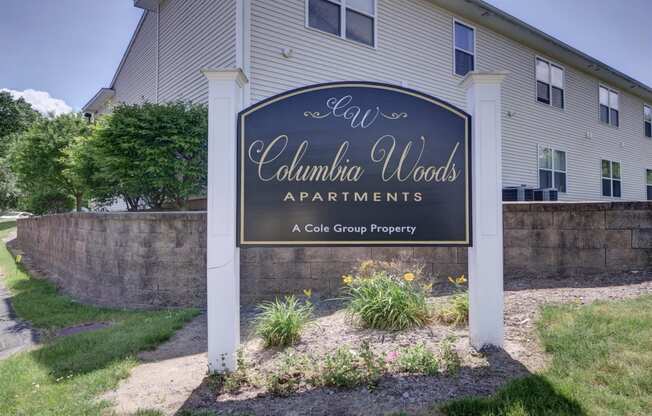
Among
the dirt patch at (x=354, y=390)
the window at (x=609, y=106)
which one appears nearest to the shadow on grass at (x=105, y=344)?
the dirt patch at (x=354, y=390)

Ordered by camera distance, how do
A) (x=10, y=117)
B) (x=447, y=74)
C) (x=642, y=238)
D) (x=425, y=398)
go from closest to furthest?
(x=425, y=398), (x=642, y=238), (x=447, y=74), (x=10, y=117)

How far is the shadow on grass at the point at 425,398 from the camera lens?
2500 millimetres

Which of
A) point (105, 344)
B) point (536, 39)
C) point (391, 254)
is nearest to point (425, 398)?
point (391, 254)

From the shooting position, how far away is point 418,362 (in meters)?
3.10

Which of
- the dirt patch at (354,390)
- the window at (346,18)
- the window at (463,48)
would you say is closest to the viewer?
the dirt patch at (354,390)

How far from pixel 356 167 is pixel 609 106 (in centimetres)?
1715

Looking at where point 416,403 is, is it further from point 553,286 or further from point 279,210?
point 553,286

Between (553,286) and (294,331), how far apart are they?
11.6 ft

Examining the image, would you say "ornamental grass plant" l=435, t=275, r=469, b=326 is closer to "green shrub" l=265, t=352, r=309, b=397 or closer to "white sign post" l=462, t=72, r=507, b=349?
"white sign post" l=462, t=72, r=507, b=349

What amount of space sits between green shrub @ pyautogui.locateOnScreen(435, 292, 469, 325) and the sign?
3.04 ft

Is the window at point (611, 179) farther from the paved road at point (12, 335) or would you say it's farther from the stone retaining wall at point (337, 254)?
the paved road at point (12, 335)

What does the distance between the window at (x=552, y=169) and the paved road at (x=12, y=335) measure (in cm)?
1399

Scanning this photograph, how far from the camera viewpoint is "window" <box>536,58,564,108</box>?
1316 centimetres

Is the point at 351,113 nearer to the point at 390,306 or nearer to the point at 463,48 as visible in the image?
the point at 390,306
